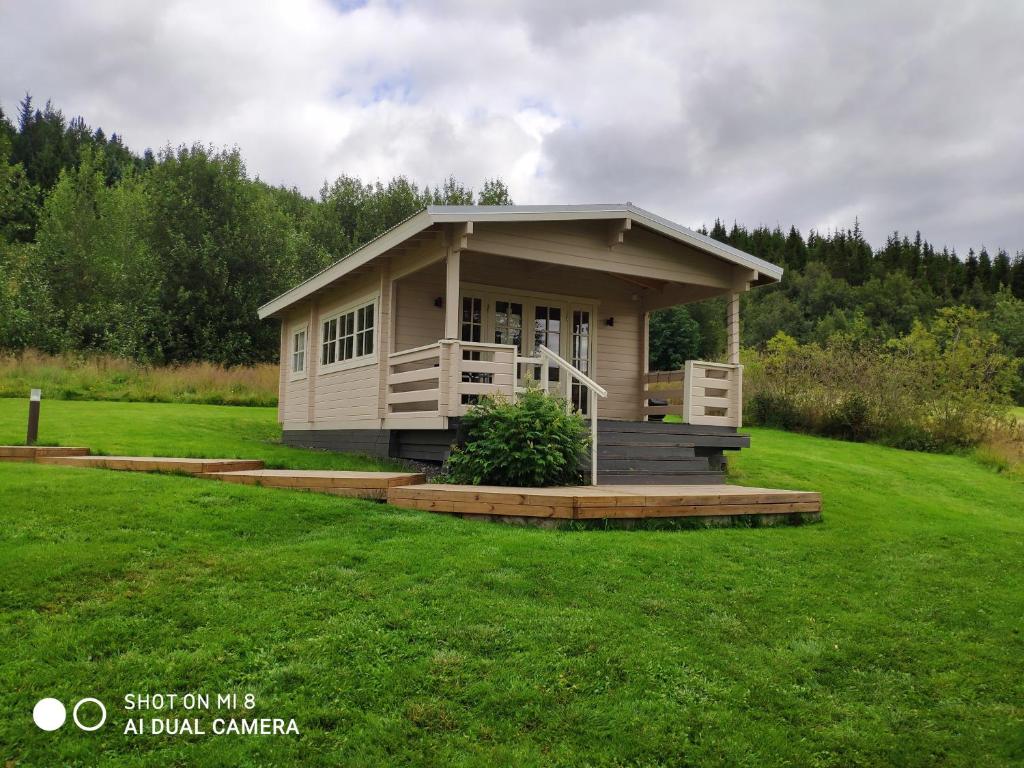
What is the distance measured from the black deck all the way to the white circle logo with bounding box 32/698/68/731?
5.71 m

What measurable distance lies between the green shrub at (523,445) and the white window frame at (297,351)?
20.9ft

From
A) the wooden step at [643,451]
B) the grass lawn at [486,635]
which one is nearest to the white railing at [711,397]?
the wooden step at [643,451]

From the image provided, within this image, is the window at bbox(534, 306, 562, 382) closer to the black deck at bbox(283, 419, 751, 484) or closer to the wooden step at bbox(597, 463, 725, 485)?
the black deck at bbox(283, 419, 751, 484)

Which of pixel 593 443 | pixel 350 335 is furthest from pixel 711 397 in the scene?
pixel 350 335

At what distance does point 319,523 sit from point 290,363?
9.41m

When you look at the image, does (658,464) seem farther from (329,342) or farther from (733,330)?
(329,342)

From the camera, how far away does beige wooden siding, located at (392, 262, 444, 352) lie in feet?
35.9

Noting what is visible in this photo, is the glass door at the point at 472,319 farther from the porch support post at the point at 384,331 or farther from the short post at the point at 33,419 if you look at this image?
the short post at the point at 33,419

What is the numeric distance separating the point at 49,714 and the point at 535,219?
7.36 m

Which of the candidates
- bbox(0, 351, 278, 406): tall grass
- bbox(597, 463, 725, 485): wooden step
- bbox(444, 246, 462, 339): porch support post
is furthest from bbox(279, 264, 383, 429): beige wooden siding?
bbox(0, 351, 278, 406): tall grass

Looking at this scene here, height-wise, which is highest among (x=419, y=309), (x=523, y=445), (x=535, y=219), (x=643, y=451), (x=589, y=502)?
(x=535, y=219)

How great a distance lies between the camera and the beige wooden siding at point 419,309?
10.9 m

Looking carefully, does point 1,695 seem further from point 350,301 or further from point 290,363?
point 290,363

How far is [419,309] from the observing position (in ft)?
36.4
